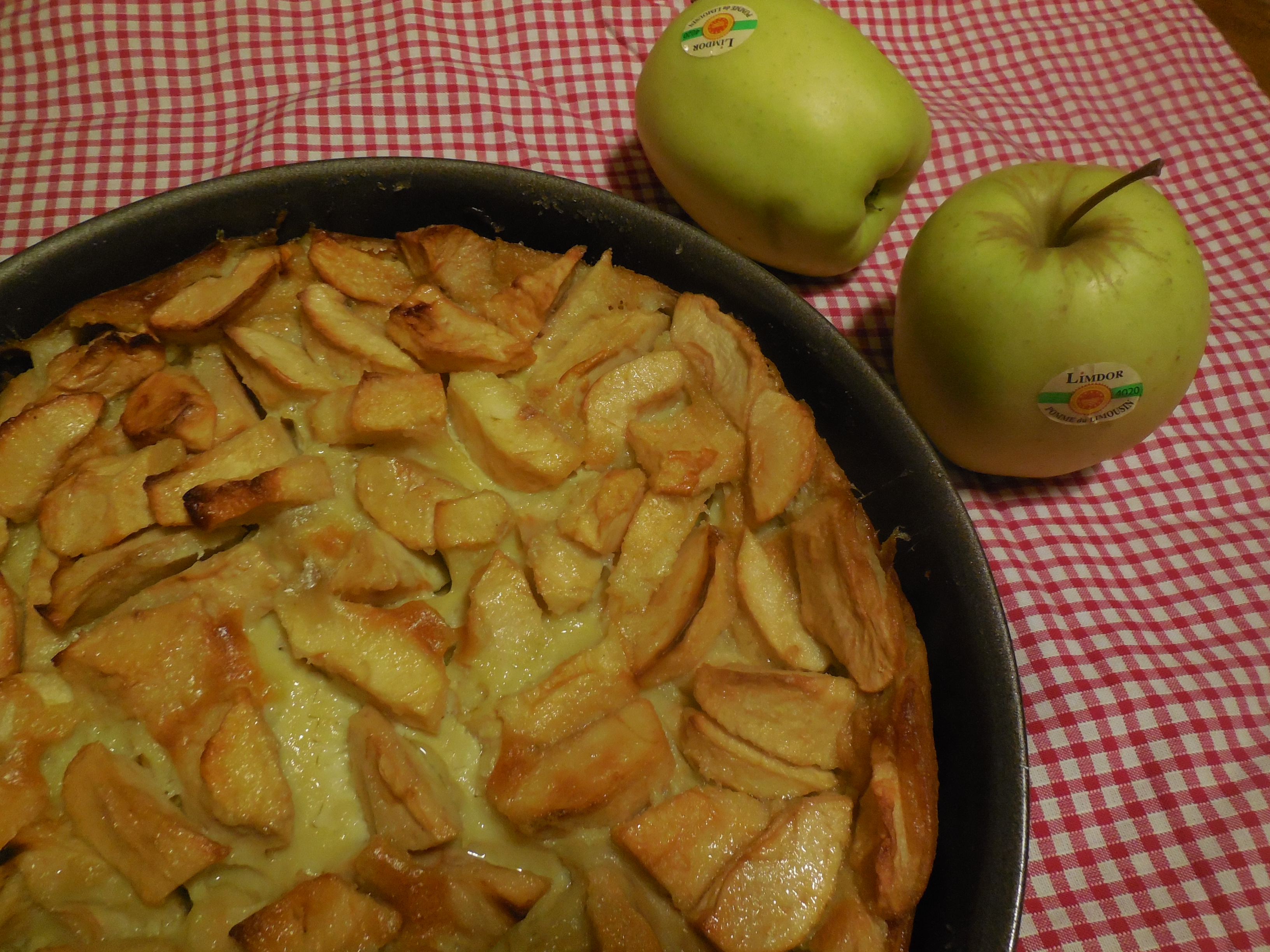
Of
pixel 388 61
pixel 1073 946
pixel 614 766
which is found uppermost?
pixel 388 61

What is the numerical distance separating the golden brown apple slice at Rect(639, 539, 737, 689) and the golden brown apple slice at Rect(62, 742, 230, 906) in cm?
49

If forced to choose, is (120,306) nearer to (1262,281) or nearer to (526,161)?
(526,161)

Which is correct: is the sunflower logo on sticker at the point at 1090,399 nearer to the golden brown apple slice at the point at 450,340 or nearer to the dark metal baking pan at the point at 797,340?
the dark metal baking pan at the point at 797,340

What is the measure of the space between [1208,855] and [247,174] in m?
1.69

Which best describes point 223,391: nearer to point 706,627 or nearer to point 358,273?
point 358,273

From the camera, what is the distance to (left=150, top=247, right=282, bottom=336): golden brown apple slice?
43.3 inches

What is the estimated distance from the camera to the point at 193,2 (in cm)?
177

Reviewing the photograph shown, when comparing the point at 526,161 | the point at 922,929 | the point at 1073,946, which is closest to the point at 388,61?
the point at 526,161

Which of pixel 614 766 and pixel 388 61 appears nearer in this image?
pixel 614 766

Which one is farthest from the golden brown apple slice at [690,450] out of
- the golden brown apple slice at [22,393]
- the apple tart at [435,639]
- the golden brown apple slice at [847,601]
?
the golden brown apple slice at [22,393]

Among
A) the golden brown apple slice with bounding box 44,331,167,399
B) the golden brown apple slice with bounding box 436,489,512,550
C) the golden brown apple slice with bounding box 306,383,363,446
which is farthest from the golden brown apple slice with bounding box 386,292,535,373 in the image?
the golden brown apple slice with bounding box 44,331,167,399

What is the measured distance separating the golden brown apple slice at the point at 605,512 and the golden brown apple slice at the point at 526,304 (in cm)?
26

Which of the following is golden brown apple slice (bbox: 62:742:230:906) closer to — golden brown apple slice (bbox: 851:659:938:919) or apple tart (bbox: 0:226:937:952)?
apple tart (bbox: 0:226:937:952)

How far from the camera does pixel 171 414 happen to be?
1.05 metres
